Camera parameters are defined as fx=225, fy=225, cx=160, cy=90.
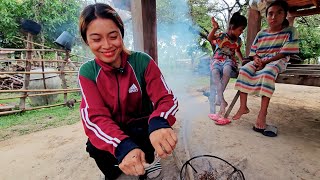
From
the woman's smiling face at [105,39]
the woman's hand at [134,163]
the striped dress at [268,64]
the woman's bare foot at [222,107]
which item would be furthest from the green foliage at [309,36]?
the woman's hand at [134,163]

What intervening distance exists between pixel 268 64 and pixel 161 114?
2128mm

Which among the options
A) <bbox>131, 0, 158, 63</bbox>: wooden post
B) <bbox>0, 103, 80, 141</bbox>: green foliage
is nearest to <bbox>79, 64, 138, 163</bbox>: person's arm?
<bbox>131, 0, 158, 63</bbox>: wooden post

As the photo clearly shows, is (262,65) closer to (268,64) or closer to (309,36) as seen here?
(268,64)

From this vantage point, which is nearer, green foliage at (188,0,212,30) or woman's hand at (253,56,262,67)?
woman's hand at (253,56,262,67)

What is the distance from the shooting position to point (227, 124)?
3.29 metres

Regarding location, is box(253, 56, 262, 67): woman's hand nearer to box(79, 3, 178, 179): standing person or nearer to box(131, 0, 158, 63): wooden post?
box(131, 0, 158, 63): wooden post

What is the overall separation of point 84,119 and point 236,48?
2831mm

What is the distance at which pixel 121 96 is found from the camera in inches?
60.3

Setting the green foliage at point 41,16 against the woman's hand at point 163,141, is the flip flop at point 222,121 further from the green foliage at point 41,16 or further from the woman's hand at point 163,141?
the green foliage at point 41,16

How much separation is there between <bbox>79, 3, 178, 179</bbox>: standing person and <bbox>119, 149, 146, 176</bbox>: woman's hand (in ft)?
0.17

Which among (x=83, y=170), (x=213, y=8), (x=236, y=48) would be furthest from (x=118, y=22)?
(x=213, y=8)

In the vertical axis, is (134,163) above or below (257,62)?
below

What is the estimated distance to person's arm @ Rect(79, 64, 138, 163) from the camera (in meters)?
1.19

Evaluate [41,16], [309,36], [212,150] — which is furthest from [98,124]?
[309,36]
